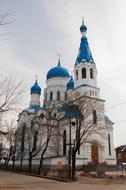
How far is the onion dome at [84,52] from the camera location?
41.8 m

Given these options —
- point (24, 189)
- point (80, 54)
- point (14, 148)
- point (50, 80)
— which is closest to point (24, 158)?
point (14, 148)

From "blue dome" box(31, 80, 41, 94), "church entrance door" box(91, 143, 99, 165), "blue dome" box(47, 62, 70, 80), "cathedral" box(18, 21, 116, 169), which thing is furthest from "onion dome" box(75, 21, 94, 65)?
"church entrance door" box(91, 143, 99, 165)

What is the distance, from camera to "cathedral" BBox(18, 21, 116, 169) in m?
35.9

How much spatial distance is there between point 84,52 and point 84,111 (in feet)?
55.7

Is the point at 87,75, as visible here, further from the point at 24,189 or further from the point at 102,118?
the point at 24,189

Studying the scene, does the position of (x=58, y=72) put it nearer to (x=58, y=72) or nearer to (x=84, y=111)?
(x=58, y=72)

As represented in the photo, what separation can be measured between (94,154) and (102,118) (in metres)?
6.09

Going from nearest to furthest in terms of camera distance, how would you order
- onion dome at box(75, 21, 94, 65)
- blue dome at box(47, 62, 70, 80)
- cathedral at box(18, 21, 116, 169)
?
cathedral at box(18, 21, 116, 169)
onion dome at box(75, 21, 94, 65)
blue dome at box(47, 62, 70, 80)

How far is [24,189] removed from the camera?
1391 centimetres

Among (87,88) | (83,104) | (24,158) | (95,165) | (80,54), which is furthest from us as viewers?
(24,158)

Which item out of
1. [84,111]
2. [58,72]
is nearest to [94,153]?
[84,111]

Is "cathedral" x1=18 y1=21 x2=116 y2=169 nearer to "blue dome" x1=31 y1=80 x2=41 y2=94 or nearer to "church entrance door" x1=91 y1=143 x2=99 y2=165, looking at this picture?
"church entrance door" x1=91 y1=143 x2=99 y2=165

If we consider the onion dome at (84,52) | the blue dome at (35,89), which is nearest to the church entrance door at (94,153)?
the onion dome at (84,52)

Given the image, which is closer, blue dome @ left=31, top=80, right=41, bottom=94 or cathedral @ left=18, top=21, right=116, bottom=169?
cathedral @ left=18, top=21, right=116, bottom=169
